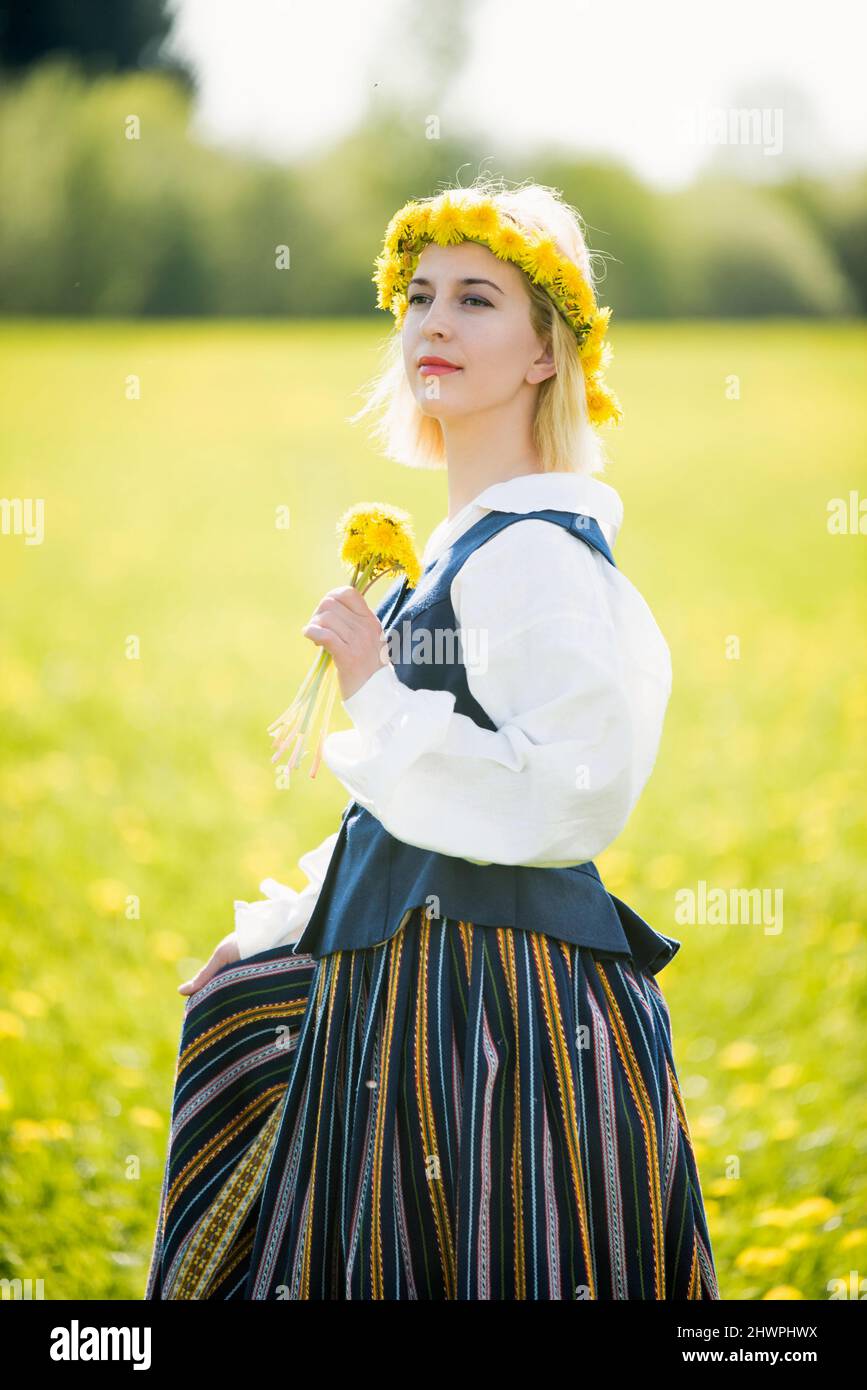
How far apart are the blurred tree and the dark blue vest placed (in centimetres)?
1542

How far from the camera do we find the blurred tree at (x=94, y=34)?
51.7 ft

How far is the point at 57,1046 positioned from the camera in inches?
154

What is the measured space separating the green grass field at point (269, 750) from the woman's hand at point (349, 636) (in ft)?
5.39

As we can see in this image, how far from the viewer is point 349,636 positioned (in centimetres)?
211

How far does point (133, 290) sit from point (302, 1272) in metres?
16.3

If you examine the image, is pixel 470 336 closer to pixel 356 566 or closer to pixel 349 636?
pixel 356 566

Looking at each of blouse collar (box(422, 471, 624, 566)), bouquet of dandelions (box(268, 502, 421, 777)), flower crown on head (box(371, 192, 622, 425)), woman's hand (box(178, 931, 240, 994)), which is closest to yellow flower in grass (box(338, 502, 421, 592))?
bouquet of dandelions (box(268, 502, 421, 777))

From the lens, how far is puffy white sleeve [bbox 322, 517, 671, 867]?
2.00 metres

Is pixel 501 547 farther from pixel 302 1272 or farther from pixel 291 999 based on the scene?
pixel 302 1272

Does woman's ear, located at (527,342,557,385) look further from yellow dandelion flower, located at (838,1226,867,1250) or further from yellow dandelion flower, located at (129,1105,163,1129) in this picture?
yellow dandelion flower, located at (129,1105,163,1129)

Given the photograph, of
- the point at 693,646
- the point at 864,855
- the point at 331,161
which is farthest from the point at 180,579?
the point at 331,161

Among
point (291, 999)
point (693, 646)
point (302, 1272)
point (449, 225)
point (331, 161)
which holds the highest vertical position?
point (331, 161)

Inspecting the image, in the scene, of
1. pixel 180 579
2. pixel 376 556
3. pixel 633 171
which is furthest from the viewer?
pixel 633 171

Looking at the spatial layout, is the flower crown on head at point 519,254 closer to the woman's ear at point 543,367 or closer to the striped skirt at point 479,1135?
the woman's ear at point 543,367
